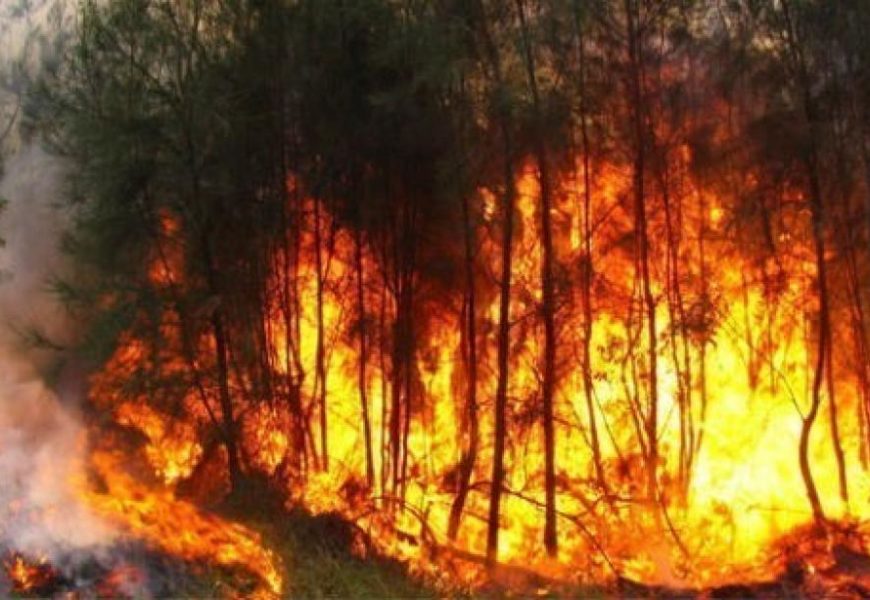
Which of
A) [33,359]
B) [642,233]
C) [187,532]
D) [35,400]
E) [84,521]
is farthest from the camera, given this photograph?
[33,359]

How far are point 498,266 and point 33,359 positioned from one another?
673cm

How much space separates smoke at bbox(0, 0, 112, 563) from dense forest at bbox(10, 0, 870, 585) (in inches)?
39.9

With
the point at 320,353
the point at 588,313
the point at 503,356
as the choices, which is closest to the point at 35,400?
the point at 320,353

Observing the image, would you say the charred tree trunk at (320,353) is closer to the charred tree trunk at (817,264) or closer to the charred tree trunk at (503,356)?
the charred tree trunk at (503,356)

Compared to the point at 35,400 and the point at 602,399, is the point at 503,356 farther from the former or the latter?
the point at 35,400

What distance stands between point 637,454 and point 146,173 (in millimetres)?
6633

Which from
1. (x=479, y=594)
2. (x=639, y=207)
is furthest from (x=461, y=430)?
(x=639, y=207)

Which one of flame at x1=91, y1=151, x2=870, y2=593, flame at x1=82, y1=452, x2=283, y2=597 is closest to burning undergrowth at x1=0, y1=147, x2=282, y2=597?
flame at x1=82, y1=452, x2=283, y2=597

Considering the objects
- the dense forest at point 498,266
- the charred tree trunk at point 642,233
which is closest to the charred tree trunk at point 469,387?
the dense forest at point 498,266

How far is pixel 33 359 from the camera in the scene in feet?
43.2

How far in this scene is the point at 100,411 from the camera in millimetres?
12070

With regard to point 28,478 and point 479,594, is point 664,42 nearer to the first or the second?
point 479,594

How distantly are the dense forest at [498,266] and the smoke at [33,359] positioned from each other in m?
1.01

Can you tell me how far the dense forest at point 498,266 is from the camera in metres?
10.6
